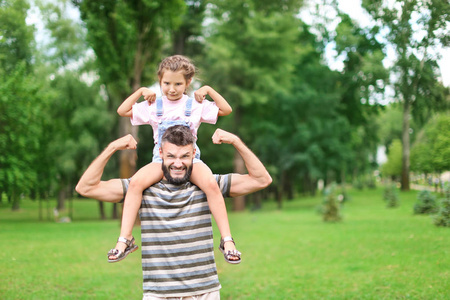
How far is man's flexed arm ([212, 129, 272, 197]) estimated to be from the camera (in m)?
3.01

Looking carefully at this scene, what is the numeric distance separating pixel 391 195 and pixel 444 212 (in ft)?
5.86

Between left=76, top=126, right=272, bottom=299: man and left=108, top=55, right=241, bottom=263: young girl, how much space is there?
0.08 m

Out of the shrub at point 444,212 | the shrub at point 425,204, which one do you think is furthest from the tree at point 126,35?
the shrub at point 444,212

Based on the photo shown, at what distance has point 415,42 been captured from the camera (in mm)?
5191

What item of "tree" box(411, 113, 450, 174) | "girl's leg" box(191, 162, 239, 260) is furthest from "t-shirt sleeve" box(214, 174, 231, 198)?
"tree" box(411, 113, 450, 174)

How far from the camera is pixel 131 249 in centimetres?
309

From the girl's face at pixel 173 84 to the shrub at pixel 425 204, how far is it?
323 centimetres

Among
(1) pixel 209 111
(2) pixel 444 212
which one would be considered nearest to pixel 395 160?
(2) pixel 444 212

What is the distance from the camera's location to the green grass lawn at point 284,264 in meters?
5.73

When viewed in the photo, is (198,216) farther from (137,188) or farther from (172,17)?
(172,17)

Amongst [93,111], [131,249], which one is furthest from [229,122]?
[131,249]

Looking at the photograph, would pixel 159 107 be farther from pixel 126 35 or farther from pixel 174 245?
pixel 126 35

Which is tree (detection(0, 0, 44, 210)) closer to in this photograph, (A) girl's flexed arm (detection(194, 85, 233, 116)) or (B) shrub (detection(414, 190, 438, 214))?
(A) girl's flexed arm (detection(194, 85, 233, 116))

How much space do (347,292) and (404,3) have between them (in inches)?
183
